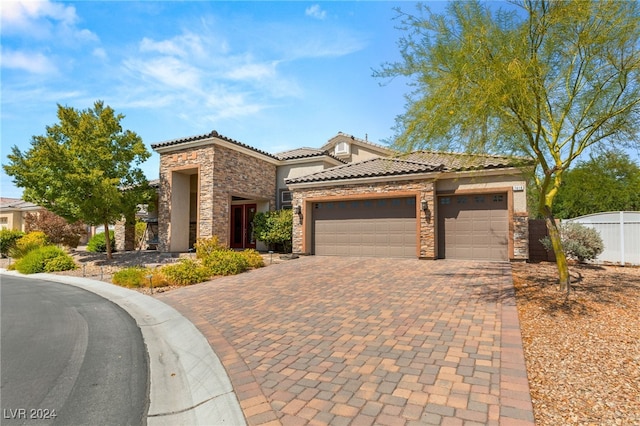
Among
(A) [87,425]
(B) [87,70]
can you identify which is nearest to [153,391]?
(A) [87,425]

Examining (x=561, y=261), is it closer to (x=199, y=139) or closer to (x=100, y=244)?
(x=199, y=139)

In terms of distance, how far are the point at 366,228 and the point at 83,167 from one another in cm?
1359

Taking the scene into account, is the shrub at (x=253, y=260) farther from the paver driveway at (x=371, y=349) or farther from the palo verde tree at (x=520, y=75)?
the palo verde tree at (x=520, y=75)

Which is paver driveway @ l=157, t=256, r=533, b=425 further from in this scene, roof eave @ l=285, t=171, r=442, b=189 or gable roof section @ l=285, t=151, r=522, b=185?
roof eave @ l=285, t=171, r=442, b=189

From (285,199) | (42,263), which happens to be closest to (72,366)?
(42,263)

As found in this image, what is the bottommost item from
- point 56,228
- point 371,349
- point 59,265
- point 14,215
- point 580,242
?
point 59,265

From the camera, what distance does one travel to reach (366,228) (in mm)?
15047

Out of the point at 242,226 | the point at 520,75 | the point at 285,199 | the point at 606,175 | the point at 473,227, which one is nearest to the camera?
the point at 520,75

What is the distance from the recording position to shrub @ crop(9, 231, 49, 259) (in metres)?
18.4

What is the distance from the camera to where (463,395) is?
3309mm

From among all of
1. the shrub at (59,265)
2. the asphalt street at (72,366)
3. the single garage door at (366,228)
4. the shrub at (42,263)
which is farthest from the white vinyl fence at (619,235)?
the shrub at (42,263)

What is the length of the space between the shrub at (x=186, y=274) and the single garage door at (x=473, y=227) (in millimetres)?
9483

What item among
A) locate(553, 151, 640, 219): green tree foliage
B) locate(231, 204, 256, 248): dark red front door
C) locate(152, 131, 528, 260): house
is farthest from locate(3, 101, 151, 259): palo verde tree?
locate(553, 151, 640, 219): green tree foliage

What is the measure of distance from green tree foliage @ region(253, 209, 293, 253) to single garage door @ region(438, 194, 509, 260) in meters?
7.54
